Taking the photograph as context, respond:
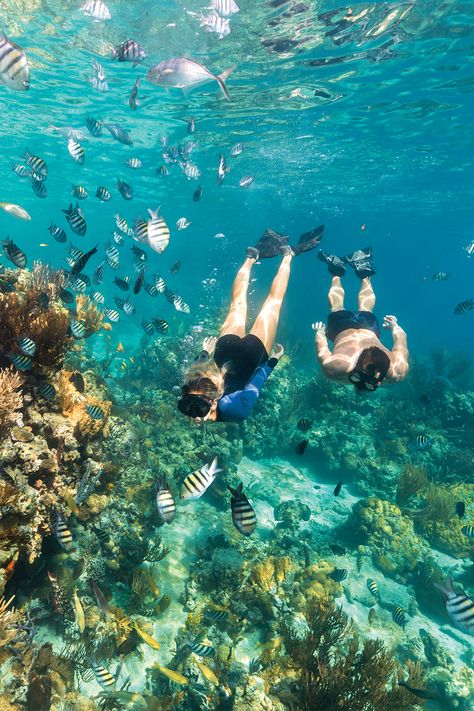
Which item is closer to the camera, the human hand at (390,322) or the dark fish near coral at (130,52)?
the dark fish near coral at (130,52)

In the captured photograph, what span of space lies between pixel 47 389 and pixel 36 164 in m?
5.27

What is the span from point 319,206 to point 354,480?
150 feet

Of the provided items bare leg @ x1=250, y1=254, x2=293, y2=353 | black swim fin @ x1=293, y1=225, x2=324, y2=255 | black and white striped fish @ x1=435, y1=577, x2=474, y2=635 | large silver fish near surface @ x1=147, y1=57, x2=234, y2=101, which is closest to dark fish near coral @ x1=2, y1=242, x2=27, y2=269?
large silver fish near surface @ x1=147, y1=57, x2=234, y2=101

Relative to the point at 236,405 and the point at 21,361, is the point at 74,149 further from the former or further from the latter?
the point at 236,405

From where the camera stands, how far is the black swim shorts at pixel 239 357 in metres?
4.91

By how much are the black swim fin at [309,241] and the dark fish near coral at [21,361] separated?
5.51 meters

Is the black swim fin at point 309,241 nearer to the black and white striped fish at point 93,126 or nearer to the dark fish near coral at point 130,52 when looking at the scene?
the dark fish near coral at point 130,52

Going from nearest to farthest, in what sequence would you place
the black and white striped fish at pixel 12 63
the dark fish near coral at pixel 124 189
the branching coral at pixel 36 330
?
the black and white striped fish at pixel 12 63, the branching coral at pixel 36 330, the dark fish near coral at pixel 124 189

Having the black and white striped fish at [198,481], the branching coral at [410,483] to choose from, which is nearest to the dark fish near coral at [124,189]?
the black and white striped fish at [198,481]

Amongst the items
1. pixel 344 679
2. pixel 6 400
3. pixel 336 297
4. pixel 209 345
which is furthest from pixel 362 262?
pixel 344 679

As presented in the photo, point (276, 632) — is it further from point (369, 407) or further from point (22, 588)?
point (369, 407)

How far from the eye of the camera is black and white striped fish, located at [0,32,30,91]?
14.6 feet

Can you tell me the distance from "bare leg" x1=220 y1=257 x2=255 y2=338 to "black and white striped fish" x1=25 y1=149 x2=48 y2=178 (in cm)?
452

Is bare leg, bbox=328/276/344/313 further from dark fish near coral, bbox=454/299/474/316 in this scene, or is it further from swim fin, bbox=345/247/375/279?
dark fish near coral, bbox=454/299/474/316
